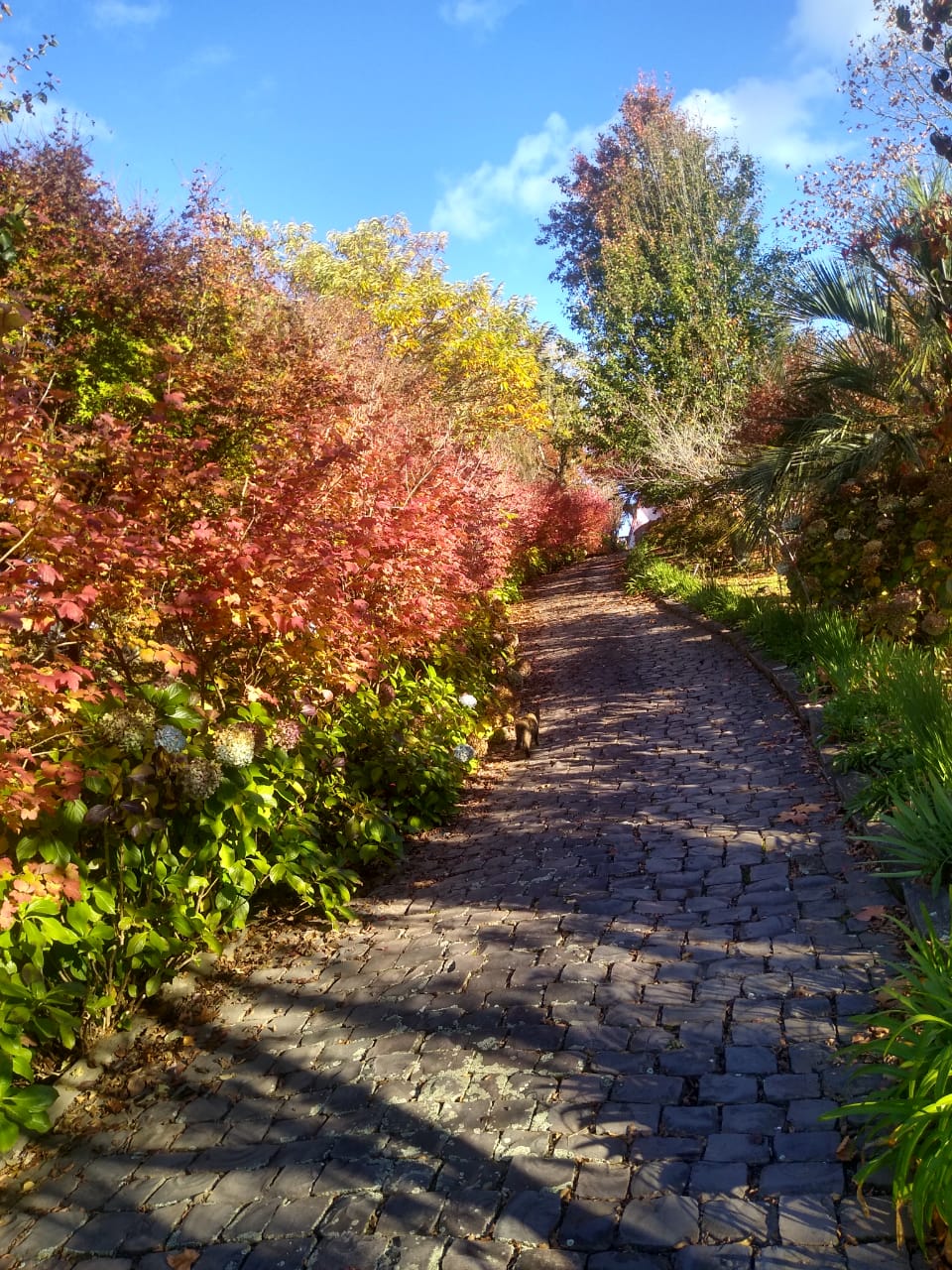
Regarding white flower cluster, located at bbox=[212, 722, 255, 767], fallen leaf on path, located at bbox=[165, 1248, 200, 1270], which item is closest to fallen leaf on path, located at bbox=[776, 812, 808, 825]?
white flower cluster, located at bbox=[212, 722, 255, 767]

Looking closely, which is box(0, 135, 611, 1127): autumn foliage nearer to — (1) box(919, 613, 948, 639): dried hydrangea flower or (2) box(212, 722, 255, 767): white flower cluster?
(2) box(212, 722, 255, 767): white flower cluster

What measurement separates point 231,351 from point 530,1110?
396 inches

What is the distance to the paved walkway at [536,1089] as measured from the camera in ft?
8.22

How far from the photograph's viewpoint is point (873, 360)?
830 centimetres

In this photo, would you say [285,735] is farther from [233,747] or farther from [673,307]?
[673,307]

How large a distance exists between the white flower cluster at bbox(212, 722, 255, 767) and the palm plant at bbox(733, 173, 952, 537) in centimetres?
611

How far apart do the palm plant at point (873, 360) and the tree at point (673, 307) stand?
24.8 feet

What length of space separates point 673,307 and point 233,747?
17612 millimetres

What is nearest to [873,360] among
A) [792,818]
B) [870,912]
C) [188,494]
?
[792,818]

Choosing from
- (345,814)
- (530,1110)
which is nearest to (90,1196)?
(530,1110)

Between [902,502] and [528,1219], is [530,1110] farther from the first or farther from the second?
[902,502]

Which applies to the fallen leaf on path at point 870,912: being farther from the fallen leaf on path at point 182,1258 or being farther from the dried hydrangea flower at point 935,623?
the dried hydrangea flower at point 935,623

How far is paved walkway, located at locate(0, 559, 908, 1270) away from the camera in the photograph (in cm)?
251

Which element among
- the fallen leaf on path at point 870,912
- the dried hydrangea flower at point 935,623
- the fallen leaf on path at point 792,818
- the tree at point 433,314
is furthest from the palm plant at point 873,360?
the tree at point 433,314
